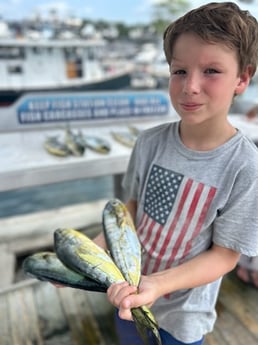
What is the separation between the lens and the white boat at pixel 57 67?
3680 millimetres

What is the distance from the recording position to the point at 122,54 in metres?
3.94

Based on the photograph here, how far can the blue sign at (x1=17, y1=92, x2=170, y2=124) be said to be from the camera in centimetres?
293

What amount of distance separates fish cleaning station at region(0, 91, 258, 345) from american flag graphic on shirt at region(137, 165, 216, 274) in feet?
3.13

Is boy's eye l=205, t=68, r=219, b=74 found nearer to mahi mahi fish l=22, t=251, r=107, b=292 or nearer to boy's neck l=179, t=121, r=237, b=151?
boy's neck l=179, t=121, r=237, b=151

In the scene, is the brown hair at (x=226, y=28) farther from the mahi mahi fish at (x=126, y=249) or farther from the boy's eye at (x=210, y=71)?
the mahi mahi fish at (x=126, y=249)

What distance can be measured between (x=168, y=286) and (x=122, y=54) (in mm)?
3605

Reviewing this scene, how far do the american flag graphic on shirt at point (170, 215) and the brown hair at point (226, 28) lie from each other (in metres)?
0.34

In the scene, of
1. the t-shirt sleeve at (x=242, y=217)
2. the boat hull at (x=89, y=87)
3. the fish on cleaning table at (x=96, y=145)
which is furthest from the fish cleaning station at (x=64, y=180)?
the t-shirt sleeve at (x=242, y=217)

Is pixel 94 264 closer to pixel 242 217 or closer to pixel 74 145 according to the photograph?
pixel 242 217

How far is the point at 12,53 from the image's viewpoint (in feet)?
12.3

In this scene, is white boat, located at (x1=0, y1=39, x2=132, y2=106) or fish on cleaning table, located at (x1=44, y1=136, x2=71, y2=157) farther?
white boat, located at (x1=0, y1=39, x2=132, y2=106)

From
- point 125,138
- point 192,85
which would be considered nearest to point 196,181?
point 192,85

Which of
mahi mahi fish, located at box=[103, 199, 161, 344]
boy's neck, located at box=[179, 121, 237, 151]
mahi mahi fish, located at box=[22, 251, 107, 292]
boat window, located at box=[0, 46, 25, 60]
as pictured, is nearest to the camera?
mahi mahi fish, located at box=[103, 199, 161, 344]

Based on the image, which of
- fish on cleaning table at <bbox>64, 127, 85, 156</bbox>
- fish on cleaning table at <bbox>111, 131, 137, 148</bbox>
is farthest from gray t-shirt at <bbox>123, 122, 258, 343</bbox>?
fish on cleaning table at <bbox>111, 131, 137, 148</bbox>
